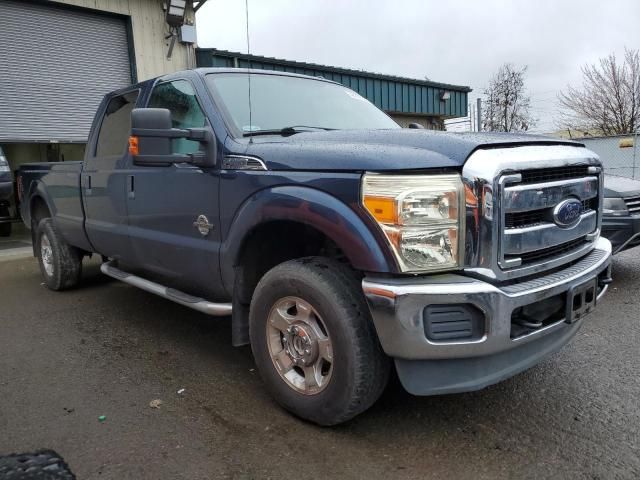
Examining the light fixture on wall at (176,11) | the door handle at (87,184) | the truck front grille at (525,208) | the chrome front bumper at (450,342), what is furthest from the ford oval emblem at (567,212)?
the light fixture on wall at (176,11)

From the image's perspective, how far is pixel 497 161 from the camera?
2.36 metres

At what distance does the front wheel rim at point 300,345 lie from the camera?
8.69ft

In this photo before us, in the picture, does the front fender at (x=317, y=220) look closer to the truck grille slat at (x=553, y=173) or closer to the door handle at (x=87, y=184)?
the truck grille slat at (x=553, y=173)

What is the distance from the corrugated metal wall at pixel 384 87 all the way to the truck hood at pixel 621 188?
695 centimetres

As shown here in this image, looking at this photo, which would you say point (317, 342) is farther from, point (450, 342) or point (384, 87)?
point (384, 87)

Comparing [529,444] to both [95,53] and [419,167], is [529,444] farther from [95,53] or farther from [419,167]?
[95,53]

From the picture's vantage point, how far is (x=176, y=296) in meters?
3.63

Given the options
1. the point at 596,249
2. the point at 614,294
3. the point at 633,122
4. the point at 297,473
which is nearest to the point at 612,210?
the point at 614,294

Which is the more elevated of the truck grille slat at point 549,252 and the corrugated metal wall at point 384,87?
the corrugated metal wall at point 384,87

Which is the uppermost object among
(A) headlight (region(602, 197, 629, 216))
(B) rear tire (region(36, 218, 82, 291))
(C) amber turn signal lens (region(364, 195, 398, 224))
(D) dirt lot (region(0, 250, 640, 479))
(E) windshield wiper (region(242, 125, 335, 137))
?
(E) windshield wiper (region(242, 125, 335, 137))

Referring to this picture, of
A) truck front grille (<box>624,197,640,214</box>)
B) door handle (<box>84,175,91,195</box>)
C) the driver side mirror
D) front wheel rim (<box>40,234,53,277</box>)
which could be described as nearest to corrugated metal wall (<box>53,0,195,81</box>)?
front wheel rim (<box>40,234,53,277</box>)

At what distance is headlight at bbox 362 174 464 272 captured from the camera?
2.30 metres

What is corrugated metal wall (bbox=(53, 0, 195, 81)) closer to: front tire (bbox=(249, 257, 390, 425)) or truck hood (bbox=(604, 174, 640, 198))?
truck hood (bbox=(604, 174, 640, 198))

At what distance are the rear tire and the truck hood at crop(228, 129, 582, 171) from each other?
3.47 metres
